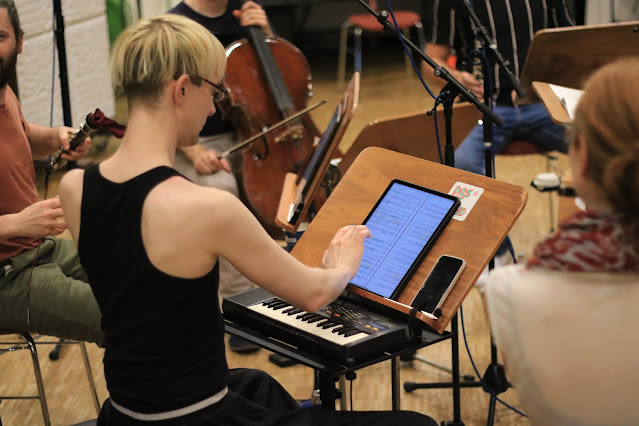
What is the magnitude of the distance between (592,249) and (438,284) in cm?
55

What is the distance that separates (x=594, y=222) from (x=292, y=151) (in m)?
2.06

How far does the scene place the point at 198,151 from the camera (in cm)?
319

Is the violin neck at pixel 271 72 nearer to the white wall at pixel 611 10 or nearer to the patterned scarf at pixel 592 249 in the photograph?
the patterned scarf at pixel 592 249

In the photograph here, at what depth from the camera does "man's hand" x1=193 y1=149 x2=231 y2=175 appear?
3143 mm

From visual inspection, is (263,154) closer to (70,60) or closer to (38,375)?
(38,375)

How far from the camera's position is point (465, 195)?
1833 mm

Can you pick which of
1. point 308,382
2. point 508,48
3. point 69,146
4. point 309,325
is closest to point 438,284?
point 309,325

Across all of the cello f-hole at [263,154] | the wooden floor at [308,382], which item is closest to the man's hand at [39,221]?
the wooden floor at [308,382]

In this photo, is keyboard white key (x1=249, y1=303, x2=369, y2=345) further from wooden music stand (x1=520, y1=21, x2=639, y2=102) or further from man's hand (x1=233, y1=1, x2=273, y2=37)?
man's hand (x1=233, y1=1, x2=273, y2=37)

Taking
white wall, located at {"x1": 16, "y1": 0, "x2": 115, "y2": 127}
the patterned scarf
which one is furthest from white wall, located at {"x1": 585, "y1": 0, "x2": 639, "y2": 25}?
the patterned scarf

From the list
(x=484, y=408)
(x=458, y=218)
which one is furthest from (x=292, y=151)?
(x=458, y=218)

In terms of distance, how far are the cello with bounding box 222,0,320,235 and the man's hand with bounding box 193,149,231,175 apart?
2.2 inches

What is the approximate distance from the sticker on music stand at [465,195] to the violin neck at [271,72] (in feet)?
4.59

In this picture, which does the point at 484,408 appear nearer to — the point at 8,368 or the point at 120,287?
the point at 120,287
